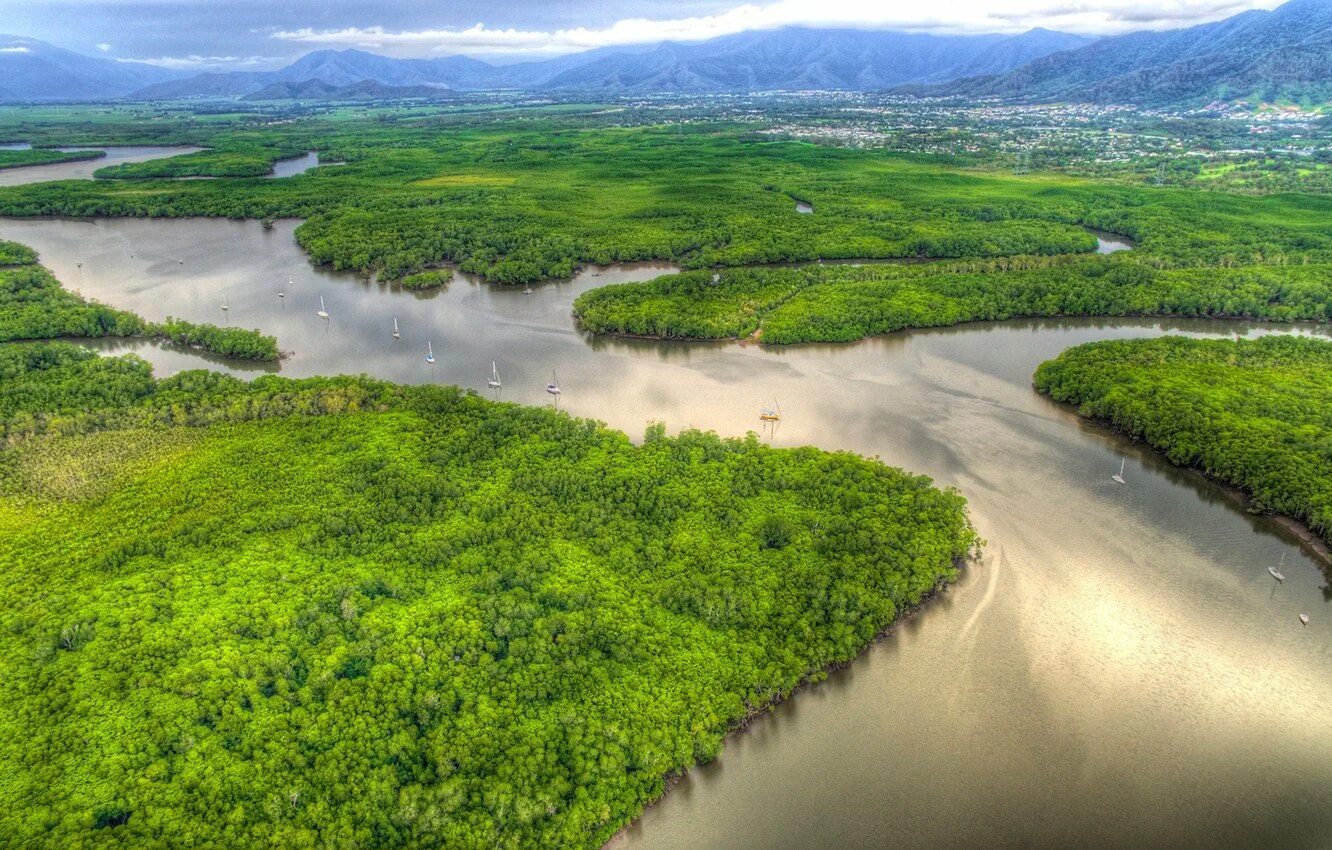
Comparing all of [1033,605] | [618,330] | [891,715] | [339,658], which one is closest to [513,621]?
[339,658]

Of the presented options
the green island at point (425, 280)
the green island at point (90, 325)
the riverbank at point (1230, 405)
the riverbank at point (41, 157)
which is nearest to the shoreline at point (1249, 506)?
the riverbank at point (1230, 405)

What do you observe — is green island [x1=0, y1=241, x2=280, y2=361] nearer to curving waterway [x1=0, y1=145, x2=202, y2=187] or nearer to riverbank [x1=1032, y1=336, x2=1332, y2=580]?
riverbank [x1=1032, y1=336, x2=1332, y2=580]

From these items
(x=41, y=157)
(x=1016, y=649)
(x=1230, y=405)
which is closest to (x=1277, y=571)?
(x=1230, y=405)

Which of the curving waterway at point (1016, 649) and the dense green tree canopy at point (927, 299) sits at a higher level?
the dense green tree canopy at point (927, 299)

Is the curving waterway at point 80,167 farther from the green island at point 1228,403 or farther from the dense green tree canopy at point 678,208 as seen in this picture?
the green island at point 1228,403

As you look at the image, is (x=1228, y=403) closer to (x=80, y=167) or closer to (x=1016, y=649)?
(x=1016, y=649)

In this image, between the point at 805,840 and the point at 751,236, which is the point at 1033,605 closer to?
the point at 805,840

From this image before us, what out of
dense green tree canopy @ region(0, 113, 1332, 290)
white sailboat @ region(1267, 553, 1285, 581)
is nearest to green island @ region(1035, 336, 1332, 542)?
white sailboat @ region(1267, 553, 1285, 581)
